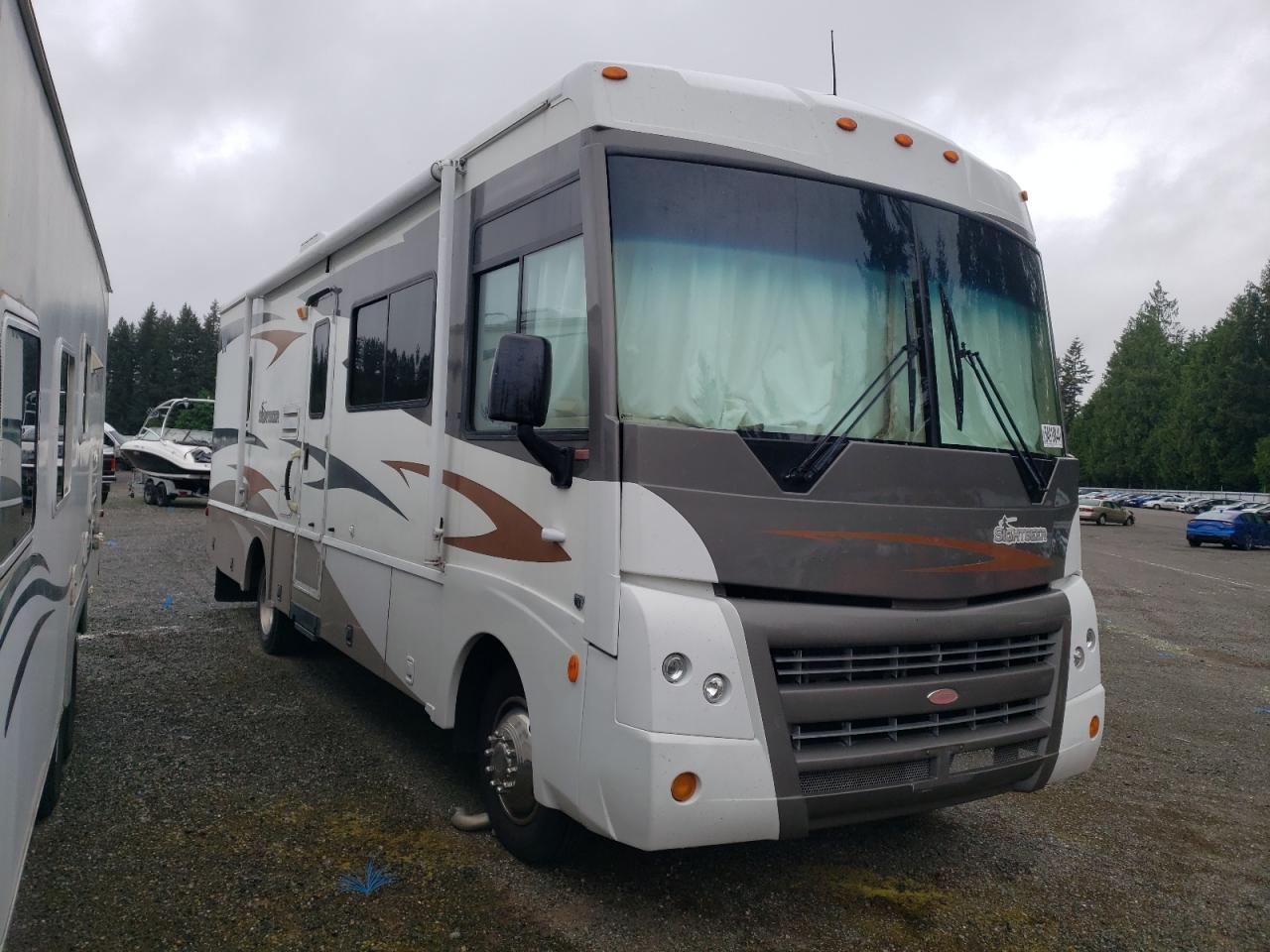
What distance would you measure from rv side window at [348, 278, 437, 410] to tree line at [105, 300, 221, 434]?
265 ft

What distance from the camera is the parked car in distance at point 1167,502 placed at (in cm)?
6188

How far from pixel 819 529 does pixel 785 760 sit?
0.81m

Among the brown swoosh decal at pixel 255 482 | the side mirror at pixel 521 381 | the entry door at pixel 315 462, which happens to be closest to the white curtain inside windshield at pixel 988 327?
the side mirror at pixel 521 381

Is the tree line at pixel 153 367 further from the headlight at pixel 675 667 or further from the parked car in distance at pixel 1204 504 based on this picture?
the headlight at pixel 675 667

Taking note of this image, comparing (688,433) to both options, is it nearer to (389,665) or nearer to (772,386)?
(772,386)

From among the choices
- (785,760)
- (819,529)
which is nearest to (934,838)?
(785,760)

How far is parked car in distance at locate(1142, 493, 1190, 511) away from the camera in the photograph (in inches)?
2436

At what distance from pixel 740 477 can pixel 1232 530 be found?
30229 millimetres

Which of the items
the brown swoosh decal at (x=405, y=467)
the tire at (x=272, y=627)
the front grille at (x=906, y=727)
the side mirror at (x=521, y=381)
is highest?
the side mirror at (x=521, y=381)

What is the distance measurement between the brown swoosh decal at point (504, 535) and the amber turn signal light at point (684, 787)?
0.90 m

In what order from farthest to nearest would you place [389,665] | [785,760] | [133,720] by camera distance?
[133,720] < [389,665] < [785,760]

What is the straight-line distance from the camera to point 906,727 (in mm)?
3672

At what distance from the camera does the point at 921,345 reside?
3955 millimetres

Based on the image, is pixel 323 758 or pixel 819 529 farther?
pixel 323 758
